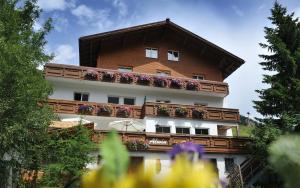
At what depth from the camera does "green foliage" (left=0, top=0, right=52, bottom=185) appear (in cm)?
1906

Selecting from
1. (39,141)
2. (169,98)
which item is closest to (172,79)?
(169,98)

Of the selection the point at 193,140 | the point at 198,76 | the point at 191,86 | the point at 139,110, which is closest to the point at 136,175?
the point at 193,140

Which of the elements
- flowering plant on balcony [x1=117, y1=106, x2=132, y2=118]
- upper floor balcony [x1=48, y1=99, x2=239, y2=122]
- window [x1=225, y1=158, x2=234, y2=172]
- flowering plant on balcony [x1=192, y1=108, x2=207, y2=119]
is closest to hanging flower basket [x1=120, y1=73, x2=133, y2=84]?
upper floor balcony [x1=48, y1=99, x2=239, y2=122]

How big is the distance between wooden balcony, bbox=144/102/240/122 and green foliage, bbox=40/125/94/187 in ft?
32.7

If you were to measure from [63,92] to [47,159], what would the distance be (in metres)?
12.2

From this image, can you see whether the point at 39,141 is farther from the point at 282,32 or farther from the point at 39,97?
the point at 282,32

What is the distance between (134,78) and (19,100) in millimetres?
14868

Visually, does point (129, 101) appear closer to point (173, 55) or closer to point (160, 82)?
point (160, 82)

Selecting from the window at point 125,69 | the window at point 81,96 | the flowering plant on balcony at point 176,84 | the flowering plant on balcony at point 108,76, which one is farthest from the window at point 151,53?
the window at point 81,96

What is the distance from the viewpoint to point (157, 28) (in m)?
37.4

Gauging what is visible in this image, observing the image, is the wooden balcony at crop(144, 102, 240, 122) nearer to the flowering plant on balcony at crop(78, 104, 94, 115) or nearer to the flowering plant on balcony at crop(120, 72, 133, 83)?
the flowering plant on balcony at crop(120, 72, 133, 83)

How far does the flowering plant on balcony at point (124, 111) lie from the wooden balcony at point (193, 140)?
4707 millimetres

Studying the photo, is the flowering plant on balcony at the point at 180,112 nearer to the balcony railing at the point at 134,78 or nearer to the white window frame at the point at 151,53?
the balcony railing at the point at 134,78

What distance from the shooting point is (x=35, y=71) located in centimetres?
2119
